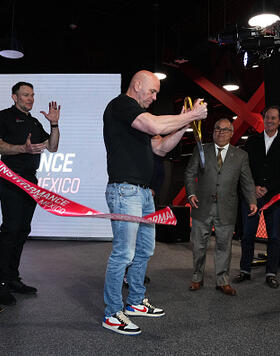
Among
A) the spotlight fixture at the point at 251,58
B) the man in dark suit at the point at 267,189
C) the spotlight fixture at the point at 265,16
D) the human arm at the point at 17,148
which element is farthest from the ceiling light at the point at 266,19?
the human arm at the point at 17,148

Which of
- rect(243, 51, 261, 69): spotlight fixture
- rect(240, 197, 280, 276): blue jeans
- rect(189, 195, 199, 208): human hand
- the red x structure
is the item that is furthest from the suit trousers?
the red x structure

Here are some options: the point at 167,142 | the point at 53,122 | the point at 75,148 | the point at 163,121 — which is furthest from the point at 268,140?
the point at 75,148

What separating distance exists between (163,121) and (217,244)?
5.22ft

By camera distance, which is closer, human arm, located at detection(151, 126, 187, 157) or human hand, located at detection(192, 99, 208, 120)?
human hand, located at detection(192, 99, 208, 120)

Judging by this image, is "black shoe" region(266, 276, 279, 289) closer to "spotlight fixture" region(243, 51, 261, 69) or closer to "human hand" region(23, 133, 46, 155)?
"human hand" region(23, 133, 46, 155)

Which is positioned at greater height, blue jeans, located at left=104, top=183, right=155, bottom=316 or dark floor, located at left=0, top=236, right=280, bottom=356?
blue jeans, located at left=104, top=183, right=155, bottom=316

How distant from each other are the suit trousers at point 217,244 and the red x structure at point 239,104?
6043mm

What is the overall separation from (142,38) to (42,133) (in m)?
6.38

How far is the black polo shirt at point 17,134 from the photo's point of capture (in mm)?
2828

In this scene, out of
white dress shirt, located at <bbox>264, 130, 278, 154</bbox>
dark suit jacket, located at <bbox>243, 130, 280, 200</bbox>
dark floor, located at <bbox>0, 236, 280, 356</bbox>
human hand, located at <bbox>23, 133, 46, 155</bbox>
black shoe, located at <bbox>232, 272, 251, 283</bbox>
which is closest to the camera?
dark floor, located at <bbox>0, 236, 280, 356</bbox>

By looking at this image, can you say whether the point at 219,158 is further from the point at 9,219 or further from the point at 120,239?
the point at 9,219

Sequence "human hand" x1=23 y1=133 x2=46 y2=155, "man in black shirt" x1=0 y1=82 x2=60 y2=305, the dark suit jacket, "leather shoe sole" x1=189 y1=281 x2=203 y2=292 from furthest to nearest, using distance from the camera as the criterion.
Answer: the dark suit jacket < "leather shoe sole" x1=189 y1=281 x2=203 y2=292 < "man in black shirt" x1=0 y1=82 x2=60 y2=305 < "human hand" x1=23 y1=133 x2=46 y2=155

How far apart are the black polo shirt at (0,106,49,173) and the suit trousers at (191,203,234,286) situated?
1529mm

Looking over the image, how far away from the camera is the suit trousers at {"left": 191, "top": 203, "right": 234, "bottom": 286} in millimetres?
3168
